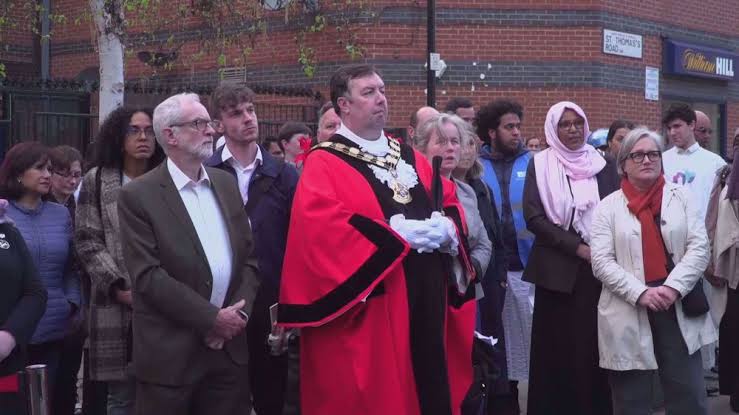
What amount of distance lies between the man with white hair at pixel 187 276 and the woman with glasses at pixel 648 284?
252 centimetres

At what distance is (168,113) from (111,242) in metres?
1.01

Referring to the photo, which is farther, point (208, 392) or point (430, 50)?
point (430, 50)

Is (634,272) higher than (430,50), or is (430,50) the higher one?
(430,50)

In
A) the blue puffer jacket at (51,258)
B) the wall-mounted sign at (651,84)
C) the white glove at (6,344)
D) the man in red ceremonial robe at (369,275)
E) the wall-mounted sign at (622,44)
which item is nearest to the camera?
the white glove at (6,344)

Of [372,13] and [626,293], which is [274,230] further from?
→ [372,13]

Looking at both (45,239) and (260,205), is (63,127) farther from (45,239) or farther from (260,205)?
(260,205)

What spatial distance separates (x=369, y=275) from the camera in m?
Result: 5.36

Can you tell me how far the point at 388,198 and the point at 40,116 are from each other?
955 cm

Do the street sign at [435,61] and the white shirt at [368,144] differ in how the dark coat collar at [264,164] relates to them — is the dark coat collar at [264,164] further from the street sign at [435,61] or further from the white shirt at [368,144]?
the street sign at [435,61]

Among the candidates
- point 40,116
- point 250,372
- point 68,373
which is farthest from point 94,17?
point 250,372

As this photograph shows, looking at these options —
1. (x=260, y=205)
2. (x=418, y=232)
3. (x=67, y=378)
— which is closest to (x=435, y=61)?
(x=67, y=378)

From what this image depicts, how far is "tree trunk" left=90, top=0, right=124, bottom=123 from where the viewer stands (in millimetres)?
11781

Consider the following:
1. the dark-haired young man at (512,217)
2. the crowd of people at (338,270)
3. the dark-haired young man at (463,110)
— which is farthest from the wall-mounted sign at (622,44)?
the crowd of people at (338,270)

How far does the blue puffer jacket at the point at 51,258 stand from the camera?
6230 millimetres
